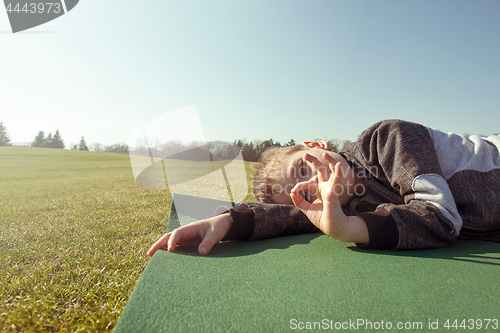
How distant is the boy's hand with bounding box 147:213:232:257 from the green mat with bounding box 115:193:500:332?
81 millimetres

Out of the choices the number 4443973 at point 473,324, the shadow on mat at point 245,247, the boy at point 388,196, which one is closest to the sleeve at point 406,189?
the boy at point 388,196

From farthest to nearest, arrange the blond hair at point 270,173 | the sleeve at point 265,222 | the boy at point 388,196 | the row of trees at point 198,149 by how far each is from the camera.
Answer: the row of trees at point 198,149 → the blond hair at point 270,173 → the sleeve at point 265,222 → the boy at point 388,196

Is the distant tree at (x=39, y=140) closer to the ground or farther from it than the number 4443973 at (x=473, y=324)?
farther from it

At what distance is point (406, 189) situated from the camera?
5.25 ft

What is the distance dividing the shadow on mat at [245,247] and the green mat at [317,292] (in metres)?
0.03

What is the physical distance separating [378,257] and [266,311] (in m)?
A: 0.77

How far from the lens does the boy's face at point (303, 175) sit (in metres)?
1.98

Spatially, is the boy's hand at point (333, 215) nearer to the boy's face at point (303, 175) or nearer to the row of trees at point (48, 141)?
the boy's face at point (303, 175)

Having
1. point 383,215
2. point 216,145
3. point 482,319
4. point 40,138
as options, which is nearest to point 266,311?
point 482,319

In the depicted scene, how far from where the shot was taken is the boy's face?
1.98 m

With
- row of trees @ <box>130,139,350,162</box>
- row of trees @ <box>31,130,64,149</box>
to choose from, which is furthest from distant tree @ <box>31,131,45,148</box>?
row of trees @ <box>130,139,350,162</box>

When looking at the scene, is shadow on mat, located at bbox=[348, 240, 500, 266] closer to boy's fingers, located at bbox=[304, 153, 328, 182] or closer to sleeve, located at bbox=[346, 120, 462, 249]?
sleeve, located at bbox=[346, 120, 462, 249]

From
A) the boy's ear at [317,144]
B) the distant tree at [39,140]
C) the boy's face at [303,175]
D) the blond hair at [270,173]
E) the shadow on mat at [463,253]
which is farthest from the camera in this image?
the distant tree at [39,140]

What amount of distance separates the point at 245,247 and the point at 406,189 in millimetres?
1080
